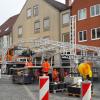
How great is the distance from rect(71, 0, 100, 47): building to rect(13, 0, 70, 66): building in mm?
2764

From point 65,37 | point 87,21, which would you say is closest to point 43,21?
point 65,37

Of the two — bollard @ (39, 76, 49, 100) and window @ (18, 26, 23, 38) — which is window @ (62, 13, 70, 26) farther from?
bollard @ (39, 76, 49, 100)

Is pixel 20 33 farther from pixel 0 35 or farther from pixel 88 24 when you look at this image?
pixel 88 24

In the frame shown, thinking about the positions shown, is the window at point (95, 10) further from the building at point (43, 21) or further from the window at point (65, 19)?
the window at point (65, 19)

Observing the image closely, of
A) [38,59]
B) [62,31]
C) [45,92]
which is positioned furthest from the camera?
[62,31]

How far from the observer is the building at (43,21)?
50375mm

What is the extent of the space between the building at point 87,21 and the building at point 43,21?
109 inches

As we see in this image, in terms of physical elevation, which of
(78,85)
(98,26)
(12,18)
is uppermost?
(12,18)

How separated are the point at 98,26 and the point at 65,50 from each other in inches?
489

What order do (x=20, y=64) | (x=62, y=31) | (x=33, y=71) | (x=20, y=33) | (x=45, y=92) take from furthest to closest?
(x=20, y=33), (x=62, y=31), (x=20, y=64), (x=33, y=71), (x=45, y=92)

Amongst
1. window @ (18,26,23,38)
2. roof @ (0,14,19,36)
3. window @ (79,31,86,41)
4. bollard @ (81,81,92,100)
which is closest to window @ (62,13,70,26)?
window @ (79,31,86,41)

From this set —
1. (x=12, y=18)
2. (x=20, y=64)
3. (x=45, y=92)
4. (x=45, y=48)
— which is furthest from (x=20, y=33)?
(x=45, y=92)

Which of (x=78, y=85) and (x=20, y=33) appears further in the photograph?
(x=20, y=33)

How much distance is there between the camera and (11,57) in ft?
132
